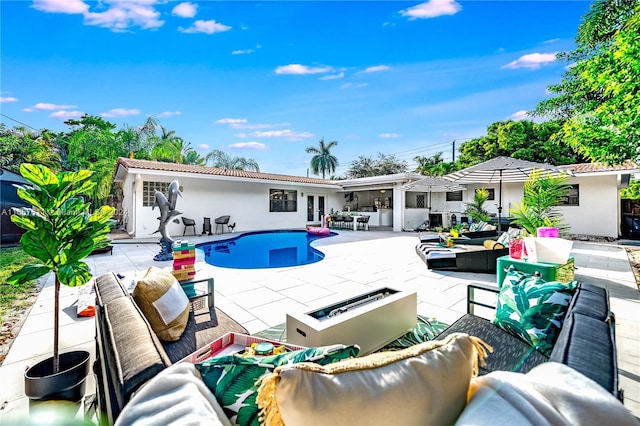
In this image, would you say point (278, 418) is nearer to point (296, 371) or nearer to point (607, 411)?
point (296, 371)

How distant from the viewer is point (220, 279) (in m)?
5.28

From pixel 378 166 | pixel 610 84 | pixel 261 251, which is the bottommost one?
pixel 261 251

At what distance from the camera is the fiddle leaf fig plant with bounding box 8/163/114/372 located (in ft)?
6.05

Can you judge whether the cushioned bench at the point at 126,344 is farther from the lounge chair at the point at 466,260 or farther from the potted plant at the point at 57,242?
the lounge chair at the point at 466,260

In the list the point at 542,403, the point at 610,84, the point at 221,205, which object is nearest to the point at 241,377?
the point at 542,403

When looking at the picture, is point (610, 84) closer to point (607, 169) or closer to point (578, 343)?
point (578, 343)

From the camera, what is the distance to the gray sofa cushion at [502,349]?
1.77 meters

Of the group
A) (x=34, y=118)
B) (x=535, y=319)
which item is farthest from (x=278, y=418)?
(x=34, y=118)

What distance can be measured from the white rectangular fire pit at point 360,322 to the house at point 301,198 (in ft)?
35.4

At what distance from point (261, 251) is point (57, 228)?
7907 mm

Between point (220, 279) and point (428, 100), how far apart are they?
1405cm

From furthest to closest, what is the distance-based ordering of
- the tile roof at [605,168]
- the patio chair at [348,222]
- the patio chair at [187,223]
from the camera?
1. the patio chair at [348,222]
2. the patio chair at [187,223]
3. the tile roof at [605,168]

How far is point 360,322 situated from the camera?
223 centimetres

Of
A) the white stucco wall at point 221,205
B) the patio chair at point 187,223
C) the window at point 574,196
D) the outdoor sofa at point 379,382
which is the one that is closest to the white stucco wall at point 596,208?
the window at point 574,196
